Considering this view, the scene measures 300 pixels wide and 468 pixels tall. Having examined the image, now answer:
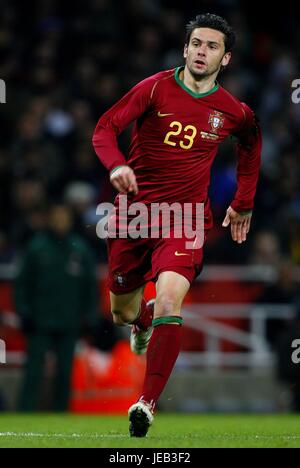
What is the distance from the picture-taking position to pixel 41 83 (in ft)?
51.0

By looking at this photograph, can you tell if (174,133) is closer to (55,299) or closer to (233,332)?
(55,299)

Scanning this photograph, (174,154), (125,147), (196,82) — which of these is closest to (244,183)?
(174,154)

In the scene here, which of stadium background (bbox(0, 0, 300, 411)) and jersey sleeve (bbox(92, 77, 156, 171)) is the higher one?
stadium background (bbox(0, 0, 300, 411))

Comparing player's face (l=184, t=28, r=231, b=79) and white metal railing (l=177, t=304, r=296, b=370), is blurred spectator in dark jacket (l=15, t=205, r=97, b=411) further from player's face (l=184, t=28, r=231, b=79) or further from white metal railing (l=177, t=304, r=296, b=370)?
player's face (l=184, t=28, r=231, b=79)

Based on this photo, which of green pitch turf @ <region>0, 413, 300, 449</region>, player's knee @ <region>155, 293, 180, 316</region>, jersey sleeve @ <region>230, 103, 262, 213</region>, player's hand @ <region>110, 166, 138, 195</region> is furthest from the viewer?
jersey sleeve @ <region>230, 103, 262, 213</region>

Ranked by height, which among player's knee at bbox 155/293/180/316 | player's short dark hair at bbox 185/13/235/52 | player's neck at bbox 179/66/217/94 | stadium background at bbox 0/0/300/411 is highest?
stadium background at bbox 0/0/300/411

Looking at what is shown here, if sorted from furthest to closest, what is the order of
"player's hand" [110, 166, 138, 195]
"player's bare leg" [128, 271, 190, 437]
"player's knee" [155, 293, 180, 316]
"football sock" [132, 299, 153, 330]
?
"football sock" [132, 299, 153, 330] → "player's knee" [155, 293, 180, 316] → "player's bare leg" [128, 271, 190, 437] → "player's hand" [110, 166, 138, 195]

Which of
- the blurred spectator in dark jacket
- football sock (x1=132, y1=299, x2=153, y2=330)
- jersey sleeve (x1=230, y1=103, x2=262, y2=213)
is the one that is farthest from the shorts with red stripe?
the blurred spectator in dark jacket

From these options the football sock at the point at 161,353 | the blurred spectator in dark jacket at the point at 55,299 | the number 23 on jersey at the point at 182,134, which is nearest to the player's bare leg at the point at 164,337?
the football sock at the point at 161,353

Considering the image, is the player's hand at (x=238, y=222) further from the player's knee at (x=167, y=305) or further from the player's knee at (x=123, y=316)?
the player's knee at (x=167, y=305)

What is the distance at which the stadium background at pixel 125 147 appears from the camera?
45.7 feet

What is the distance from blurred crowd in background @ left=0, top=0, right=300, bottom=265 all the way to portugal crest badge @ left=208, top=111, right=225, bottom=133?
17.0 ft

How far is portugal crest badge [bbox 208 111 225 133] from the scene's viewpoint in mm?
8211
